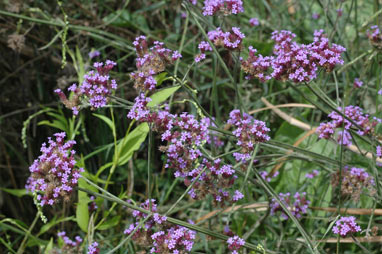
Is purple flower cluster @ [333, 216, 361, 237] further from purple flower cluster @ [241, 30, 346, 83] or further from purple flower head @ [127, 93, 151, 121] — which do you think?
purple flower head @ [127, 93, 151, 121]

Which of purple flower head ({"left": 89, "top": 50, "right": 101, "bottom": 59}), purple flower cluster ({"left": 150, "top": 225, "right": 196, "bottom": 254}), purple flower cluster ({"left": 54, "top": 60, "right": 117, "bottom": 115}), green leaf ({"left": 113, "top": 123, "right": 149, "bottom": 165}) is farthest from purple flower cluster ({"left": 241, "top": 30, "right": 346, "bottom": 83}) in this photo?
purple flower head ({"left": 89, "top": 50, "right": 101, "bottom": 59})

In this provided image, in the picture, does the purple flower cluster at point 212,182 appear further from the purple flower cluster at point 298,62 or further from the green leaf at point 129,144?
the green leaf at point 129,144

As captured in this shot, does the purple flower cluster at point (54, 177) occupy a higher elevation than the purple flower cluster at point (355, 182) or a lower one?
lower

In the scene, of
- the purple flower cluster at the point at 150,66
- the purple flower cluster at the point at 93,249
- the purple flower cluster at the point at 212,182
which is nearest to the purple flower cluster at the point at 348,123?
the purple flower cluster at the point at 212,182

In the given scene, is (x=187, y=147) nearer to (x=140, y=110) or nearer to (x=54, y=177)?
(x=140, y=110)

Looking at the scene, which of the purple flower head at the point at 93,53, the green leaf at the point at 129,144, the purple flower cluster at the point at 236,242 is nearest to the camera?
the purple flower cluster at the point at 236,242

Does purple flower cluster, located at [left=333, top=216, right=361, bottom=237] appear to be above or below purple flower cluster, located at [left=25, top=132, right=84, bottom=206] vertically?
above

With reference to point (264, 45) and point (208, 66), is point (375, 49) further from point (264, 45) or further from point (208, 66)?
point (208, 66)
